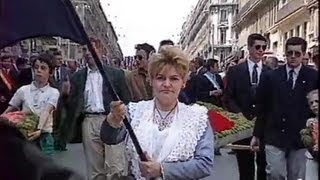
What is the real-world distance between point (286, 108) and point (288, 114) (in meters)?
0.06

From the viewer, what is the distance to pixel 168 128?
459cm

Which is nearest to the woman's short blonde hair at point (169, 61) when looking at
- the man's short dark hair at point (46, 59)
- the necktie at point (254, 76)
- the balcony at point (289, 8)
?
the man's short dark hair at point (46, 59)

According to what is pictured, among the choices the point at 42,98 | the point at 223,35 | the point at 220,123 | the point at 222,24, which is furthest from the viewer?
the point at 223,35

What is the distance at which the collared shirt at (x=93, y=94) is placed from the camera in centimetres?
948

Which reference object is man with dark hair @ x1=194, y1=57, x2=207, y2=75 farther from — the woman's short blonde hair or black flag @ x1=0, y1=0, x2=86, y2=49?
black flag @ x1=0, y1=0, x2=86, y2=49

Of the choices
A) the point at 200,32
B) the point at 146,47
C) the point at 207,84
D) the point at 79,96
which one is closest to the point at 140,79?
the point at 146,47

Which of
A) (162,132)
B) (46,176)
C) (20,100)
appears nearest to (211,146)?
(162,132)

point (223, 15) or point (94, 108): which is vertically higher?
point (223, 15)

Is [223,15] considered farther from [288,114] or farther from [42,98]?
[288,114]

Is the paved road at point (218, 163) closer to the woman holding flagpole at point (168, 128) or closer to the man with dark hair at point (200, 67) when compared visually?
the man with dark hair at point (200, 67)

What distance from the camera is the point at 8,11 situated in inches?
153

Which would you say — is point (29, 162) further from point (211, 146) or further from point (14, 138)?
point (211, 146)

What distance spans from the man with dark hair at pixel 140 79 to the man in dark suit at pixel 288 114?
159 centimetres

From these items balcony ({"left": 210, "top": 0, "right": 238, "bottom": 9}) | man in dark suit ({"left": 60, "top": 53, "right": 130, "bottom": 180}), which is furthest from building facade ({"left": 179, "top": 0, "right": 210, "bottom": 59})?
man in dark suit ({"left": 60, "top": 53, "right": 130, "bottom": 180})
